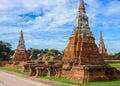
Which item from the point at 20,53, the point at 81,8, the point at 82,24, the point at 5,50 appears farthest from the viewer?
the point at 5,50

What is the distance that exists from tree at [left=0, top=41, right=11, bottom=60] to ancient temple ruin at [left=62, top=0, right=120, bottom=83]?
185 ft

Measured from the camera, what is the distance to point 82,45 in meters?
39.0

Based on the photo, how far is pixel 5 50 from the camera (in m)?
96.8

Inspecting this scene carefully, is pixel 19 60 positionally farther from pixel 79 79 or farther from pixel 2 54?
pixel 79 79

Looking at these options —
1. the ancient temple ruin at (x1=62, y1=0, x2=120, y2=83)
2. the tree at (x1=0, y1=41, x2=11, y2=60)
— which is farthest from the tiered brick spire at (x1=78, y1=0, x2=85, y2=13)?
the tree at (x1=0, y1=41, x2=11, y2=60)

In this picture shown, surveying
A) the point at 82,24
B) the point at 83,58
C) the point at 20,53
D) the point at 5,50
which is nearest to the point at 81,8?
the point at 82,24

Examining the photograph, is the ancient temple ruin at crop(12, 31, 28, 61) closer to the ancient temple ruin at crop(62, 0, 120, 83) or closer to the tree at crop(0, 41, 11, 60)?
the tree at crop(0, 41, 11, 60)

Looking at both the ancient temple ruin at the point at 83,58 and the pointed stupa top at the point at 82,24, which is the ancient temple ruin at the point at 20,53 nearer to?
the ancient temple ruin at the point at 83,58

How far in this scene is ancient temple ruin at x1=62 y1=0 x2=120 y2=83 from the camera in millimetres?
31391

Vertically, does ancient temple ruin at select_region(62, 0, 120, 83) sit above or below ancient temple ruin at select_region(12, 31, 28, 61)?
below

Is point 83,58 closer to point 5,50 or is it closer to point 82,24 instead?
point 82,24

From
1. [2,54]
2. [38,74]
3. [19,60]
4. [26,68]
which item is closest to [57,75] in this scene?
[38,74]

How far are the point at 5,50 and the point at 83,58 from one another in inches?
2448

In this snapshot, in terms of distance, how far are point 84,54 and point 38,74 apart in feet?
29.5
